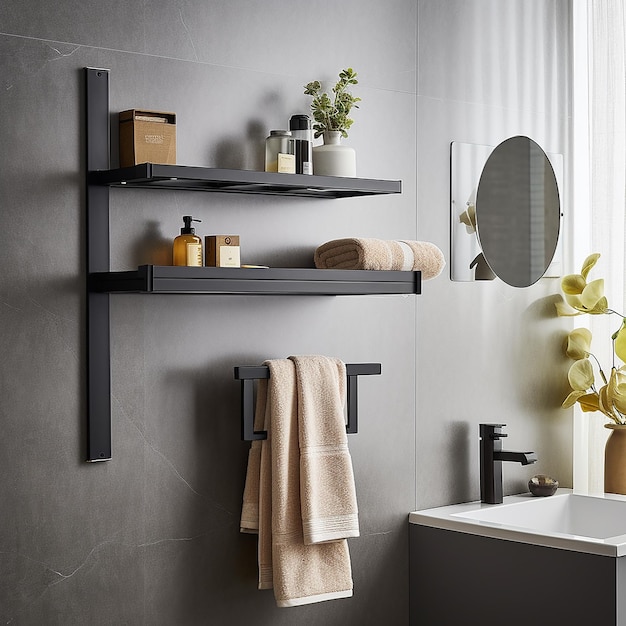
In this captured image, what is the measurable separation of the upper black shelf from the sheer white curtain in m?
0.97

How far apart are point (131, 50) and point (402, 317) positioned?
3.03ft

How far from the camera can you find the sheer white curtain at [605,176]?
2.87 metres

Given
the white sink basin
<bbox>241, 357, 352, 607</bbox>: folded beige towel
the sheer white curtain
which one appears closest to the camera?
<bbox>241, 357, 352, 607</bbox>: folded beige towel

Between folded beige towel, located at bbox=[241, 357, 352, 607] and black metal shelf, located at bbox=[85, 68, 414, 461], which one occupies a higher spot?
black metal shelf, located at bbox=[85, 68, 414, 461]

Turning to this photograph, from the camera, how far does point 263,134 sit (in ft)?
7.18

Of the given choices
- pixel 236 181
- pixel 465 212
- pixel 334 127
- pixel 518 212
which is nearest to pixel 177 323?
pixel 236 181

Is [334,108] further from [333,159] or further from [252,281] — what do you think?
[252,281]

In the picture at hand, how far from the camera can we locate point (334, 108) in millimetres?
2209

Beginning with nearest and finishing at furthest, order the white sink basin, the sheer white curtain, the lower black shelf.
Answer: the lower black shelf → the white sink basin → the sheer white curtain

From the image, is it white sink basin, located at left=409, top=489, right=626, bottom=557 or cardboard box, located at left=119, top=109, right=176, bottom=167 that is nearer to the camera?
cardboard box, located at left=119, top=109, right=176, bottom=167

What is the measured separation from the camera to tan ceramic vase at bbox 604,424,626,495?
9.08 feet

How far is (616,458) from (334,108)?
1297 millimetres

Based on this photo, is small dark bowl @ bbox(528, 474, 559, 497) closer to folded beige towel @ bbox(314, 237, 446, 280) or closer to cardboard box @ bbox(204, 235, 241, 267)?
folded beige towel @ bbox(314, 237, 446, 280)

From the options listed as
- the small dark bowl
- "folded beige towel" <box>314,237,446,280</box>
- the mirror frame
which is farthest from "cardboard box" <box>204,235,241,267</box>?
the small dark bowl
